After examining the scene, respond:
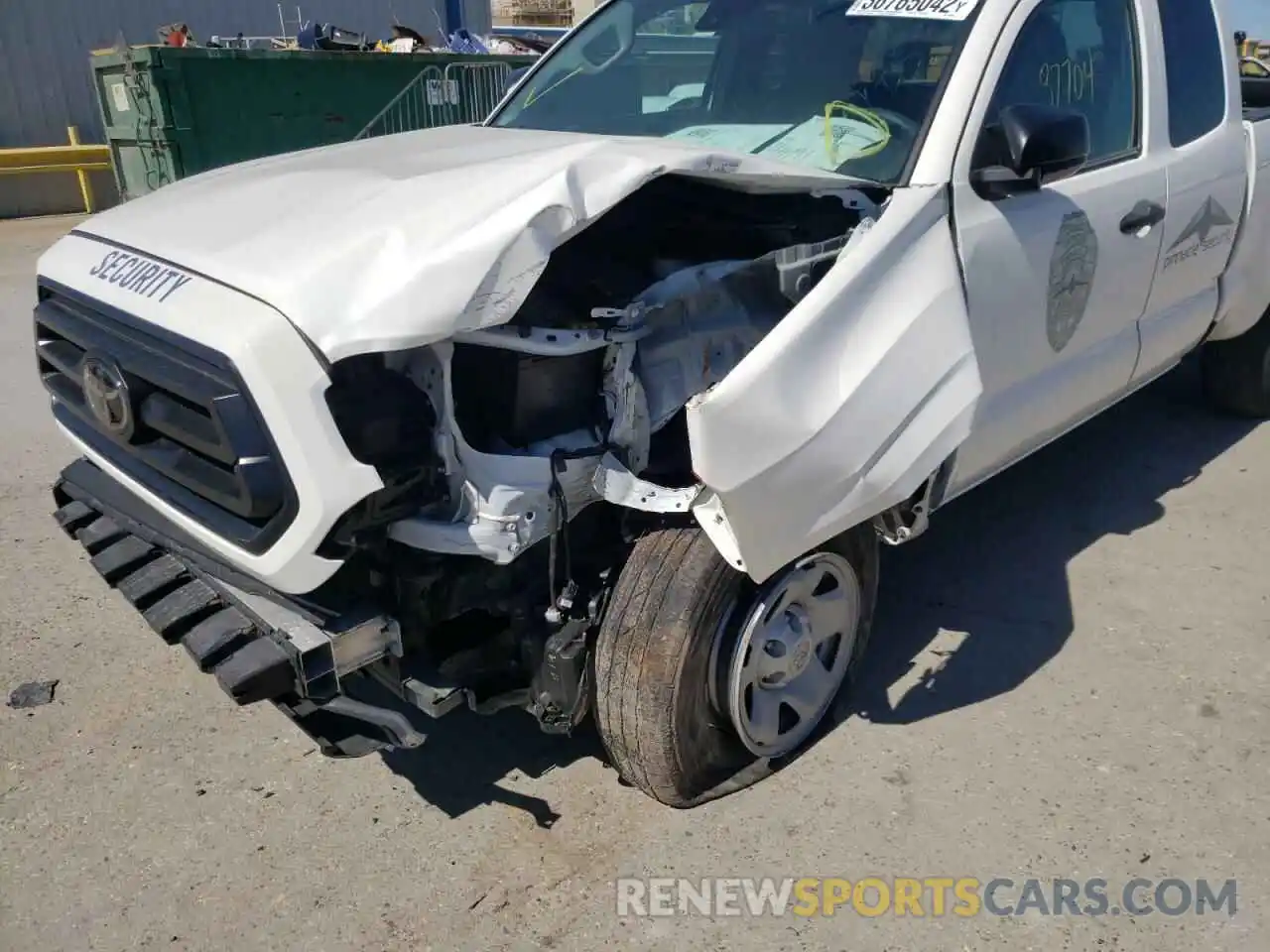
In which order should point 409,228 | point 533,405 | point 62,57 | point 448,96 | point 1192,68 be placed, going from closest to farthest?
point 409,228
point 533,405
point 1192,68
point 448,96
point 62,57

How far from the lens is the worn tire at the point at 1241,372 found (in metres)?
5.29

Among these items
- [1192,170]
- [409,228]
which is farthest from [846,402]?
[1192,170]

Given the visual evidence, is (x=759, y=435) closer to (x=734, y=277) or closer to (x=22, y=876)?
(x=734, y=277)

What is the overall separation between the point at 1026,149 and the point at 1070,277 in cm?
65

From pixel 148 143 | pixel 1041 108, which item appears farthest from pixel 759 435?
pixel 148 143

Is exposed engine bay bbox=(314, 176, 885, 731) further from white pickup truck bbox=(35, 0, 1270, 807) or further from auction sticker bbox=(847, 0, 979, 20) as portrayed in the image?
auction sticker bbox=(847, 0, 979, 20)

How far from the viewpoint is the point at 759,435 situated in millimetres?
2336

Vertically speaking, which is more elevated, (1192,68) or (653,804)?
(1192,68)

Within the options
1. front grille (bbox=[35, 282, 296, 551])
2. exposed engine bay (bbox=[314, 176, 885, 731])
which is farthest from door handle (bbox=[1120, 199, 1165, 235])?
front grille (bbox=[35, 282, 296, 551])

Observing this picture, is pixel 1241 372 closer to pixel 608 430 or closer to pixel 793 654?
pixel 793 654

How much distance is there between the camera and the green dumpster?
9.55m

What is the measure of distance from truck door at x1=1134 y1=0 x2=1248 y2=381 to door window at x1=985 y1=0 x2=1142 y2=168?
0.12 metres

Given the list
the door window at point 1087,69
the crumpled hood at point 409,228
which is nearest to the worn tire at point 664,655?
the crumpled hood at point 409,228

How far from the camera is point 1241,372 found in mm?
5387
